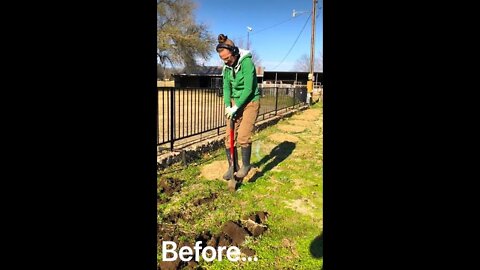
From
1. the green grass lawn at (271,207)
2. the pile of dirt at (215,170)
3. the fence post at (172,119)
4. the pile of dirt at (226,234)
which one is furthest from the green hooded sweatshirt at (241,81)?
the fence post at (172,119)

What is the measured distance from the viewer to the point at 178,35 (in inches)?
71.2

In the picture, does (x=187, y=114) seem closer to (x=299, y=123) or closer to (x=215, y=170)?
(x=215, y=170)

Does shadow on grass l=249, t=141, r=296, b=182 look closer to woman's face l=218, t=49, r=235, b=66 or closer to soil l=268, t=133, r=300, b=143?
soil l=268, t=133, r=300, b=143

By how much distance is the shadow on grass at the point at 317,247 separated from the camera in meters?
1.72

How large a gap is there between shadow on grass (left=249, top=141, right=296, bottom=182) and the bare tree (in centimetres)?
152

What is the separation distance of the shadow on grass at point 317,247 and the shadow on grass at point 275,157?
4.26ft

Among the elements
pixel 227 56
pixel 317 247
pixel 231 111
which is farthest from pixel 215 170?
pixel 317 247

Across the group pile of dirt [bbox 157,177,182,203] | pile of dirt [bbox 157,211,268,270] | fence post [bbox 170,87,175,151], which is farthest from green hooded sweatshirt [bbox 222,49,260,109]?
fence post [bbox 170,87,175,151]

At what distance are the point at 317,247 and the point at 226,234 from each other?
2.02ft

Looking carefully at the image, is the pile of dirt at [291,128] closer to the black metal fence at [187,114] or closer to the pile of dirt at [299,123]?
the pile of dirt at [299,123]
